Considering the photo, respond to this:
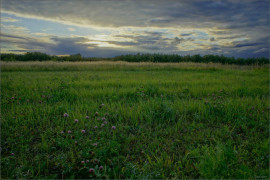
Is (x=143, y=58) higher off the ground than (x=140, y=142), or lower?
higher

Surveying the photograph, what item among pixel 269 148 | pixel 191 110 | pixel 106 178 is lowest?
pixel 106 178

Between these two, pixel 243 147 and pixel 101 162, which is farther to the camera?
pixel 243 147

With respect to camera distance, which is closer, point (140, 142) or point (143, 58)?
point (140, 142)

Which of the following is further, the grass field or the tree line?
the tree line

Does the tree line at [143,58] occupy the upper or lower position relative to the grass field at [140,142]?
upper

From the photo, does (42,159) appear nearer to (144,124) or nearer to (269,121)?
(144,124)

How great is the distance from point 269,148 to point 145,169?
1.78 m

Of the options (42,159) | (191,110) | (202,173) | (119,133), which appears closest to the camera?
(202,173)

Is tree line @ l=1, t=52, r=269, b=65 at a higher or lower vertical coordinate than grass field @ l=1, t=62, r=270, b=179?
higher

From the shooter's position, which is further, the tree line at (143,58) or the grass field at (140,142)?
the tree line at (143,58)

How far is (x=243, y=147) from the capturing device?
2.28 meters

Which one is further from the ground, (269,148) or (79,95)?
(79,95)

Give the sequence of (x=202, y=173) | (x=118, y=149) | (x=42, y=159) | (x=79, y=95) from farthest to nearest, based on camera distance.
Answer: (x=79, y=95) → (x=118, y=149) → (x=42, y=159) → (x=202, y=173)

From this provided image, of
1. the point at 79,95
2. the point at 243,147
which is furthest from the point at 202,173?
the point at 79,95
